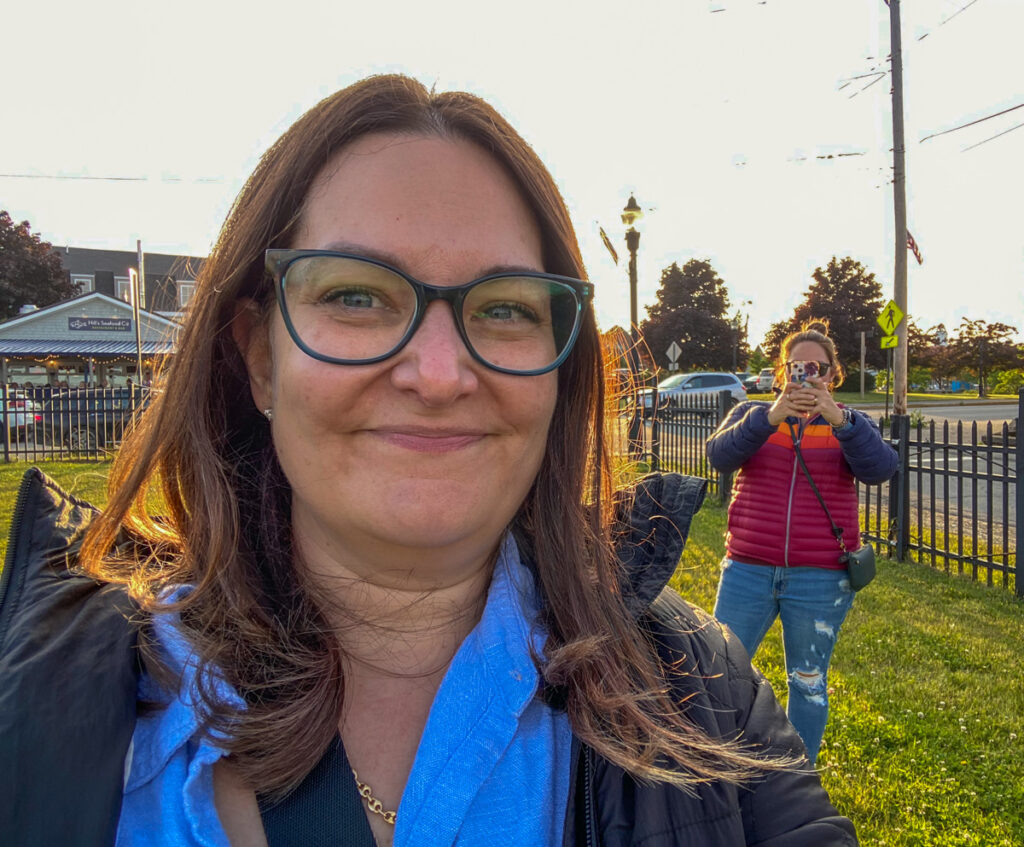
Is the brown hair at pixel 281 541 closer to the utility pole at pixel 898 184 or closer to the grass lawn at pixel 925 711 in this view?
the grass lawn at pixel 925 711

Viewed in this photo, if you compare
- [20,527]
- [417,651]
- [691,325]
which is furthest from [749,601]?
[691,325]

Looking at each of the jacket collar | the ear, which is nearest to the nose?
the ear

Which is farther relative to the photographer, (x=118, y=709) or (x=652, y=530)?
(x=652, y=530)

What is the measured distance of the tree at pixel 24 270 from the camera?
4341cm

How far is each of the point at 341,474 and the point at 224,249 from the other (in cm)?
53

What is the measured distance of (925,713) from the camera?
411cm

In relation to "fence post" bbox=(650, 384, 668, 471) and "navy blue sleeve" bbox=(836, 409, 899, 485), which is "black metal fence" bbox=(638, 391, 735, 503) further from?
"navy blue sleeve" bbox=(836, 409, 899, 485)

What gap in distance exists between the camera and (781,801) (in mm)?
1223

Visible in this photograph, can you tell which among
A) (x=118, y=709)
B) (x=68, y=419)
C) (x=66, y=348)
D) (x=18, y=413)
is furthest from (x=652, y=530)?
(x=66, y=348)

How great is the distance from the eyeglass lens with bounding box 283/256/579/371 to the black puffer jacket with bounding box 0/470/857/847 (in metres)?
0.58

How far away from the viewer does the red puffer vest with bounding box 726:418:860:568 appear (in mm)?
3498

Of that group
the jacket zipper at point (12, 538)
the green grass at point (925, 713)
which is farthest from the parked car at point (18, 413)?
the jacket zipper at point (12, 538)

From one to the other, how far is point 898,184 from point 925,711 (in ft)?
35.4

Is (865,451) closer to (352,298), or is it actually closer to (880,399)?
(352,298)
